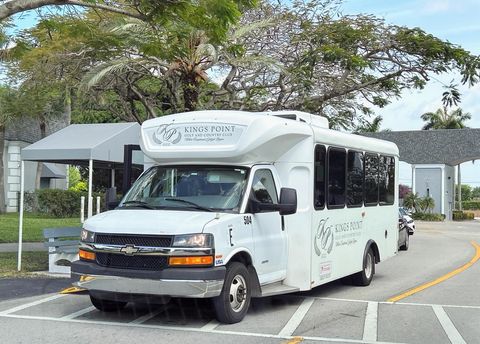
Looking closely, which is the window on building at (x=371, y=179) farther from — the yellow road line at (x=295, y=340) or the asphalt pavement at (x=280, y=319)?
the yellow road line at (x=295, y=340)

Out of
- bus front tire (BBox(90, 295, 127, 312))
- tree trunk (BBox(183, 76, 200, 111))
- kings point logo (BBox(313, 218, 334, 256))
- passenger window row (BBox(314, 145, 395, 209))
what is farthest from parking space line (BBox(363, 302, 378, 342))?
tree trunk (BBox(183, 76, 200, 111))

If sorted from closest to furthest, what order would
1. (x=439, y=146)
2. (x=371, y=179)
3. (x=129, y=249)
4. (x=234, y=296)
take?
(x=129, y=249) < (x=234, y=296) < (x=371, y=179) < (x=439, y=146)

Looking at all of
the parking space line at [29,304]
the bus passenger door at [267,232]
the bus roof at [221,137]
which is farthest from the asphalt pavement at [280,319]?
the bus roof at [221,137]

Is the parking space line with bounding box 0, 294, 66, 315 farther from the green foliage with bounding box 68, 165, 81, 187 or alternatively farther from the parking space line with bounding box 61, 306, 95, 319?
the green foliage with bounding box 68, 165, 81, 187

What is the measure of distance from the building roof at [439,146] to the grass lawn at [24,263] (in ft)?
115

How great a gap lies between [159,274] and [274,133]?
262 centimetres

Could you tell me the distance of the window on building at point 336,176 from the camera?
988cm

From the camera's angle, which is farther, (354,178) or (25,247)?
(25,247)

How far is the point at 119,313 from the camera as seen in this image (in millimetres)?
8484

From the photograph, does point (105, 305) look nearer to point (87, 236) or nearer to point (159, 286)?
point (87, 236)

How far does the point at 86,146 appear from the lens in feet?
Answer: 40.2

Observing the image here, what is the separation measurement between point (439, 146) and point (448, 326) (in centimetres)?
4231

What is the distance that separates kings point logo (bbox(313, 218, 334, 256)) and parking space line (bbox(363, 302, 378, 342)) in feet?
3.64

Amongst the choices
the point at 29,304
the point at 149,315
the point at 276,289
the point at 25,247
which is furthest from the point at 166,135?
the point at 25,247
